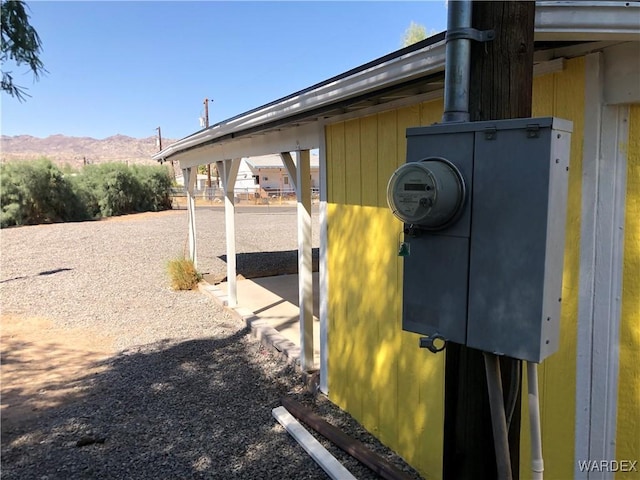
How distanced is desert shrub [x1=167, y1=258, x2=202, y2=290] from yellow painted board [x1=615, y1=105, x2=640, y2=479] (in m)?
8.33

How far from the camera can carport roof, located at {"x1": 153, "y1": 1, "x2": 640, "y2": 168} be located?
64.8 inches

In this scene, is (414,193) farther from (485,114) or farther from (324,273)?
(324,273)

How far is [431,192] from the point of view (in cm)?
121

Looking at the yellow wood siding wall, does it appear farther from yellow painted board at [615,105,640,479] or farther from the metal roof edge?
the metal roof edge

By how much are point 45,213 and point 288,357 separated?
2364 centimetres

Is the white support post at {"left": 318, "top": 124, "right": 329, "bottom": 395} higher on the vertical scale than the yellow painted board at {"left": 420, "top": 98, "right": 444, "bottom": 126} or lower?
lower

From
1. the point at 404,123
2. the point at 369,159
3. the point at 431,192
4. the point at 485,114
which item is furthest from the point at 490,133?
the point at 369,159

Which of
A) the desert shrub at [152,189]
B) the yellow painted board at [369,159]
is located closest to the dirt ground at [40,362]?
the yellow painted board at [369,159]

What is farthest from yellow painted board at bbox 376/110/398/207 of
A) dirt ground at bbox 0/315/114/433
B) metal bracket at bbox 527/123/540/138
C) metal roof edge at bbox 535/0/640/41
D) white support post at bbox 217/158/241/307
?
white support post at bbox 217/158/241/307

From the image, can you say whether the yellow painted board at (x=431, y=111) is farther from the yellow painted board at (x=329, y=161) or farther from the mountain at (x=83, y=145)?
the mountain at (x=83, y=145)

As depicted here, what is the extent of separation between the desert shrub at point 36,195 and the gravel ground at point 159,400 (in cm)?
1550

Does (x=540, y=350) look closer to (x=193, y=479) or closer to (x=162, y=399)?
A: (x=193, y=479)

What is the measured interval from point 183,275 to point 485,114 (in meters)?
8.83

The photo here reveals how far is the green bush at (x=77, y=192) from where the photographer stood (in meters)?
23.4
